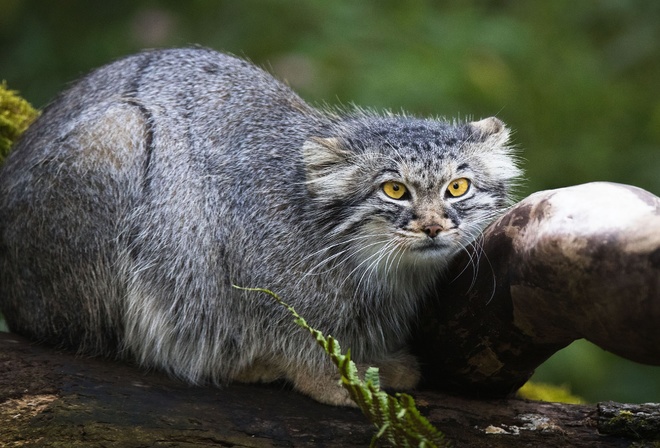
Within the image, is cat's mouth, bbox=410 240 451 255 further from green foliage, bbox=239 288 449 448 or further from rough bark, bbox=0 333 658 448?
green foliage, bbox=239 288 449 448

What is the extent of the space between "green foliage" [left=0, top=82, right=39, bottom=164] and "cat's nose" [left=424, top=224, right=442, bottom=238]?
4185 millimetres

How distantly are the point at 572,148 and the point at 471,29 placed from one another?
2000 mm

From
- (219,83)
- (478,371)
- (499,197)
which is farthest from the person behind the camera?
(219,83)

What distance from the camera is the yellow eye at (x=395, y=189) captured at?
5457 mm

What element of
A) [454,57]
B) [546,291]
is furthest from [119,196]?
[454,57]

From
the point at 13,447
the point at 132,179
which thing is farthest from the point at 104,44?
the point at 13,447

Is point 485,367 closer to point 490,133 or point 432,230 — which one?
point 432,230

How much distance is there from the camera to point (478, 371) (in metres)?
5.40

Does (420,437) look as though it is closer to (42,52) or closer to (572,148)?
(572,148)

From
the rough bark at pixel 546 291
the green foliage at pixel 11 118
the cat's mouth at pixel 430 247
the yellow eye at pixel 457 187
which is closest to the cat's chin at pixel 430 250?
the cat's mouth at pixel 430 247

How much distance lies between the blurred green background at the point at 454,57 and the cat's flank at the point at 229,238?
10.9 feet

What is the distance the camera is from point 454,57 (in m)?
9.72

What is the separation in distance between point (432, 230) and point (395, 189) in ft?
1.49

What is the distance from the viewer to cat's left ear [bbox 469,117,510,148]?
5.88 metres
